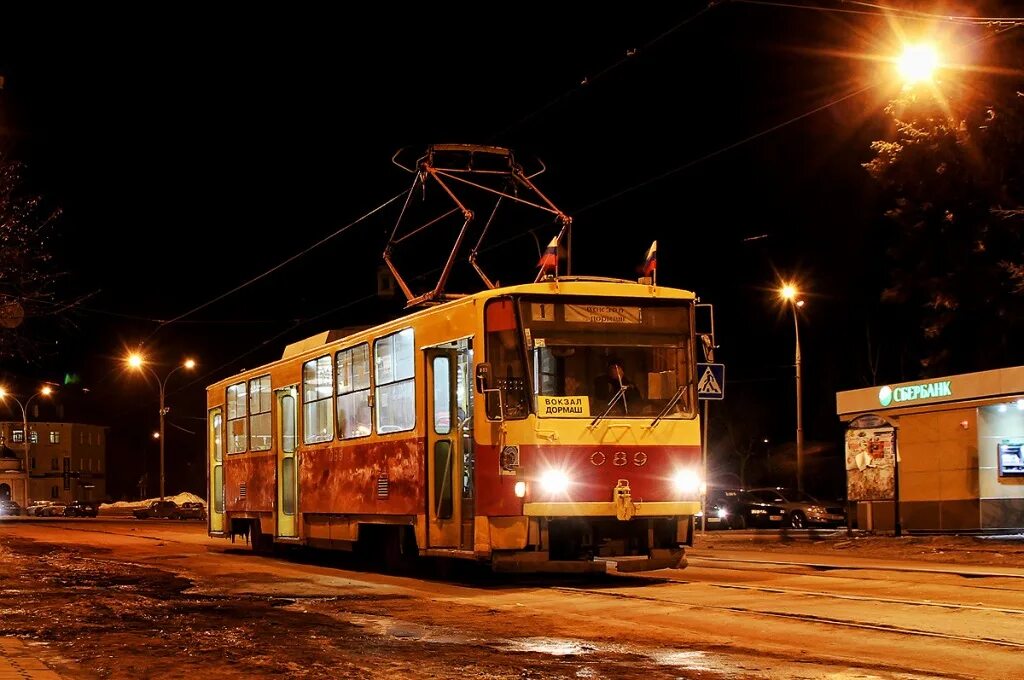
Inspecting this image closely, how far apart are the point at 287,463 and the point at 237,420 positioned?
3335 millimetres

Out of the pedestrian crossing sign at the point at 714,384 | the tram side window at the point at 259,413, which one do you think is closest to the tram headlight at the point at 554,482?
the pedestrian crossing sign at the point at 714,384

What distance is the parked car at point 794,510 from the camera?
38594 mm

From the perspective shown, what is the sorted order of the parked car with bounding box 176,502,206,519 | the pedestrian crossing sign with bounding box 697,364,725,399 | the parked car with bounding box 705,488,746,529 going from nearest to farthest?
the pedestrian crossing sign with bounding box 697,364,725,399 → the parked car with bounding box 705,488,746,529 → the parked car with bounding box 176,502,206,519

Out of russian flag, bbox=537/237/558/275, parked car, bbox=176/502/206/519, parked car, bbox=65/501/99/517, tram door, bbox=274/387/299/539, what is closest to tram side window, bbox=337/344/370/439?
tram door, bbox=274/387/299/539

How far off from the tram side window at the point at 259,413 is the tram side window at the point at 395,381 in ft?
17.9

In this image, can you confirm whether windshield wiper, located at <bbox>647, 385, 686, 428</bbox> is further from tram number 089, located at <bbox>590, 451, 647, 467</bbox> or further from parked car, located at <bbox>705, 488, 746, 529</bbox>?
parked car, located at <bbox>705, 488, 746, 529</bbox>

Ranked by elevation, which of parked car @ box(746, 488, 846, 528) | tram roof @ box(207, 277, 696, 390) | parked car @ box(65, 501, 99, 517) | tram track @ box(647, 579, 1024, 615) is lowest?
parked car @ box(65, 501, 99, 517)

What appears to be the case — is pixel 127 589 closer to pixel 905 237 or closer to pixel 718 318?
pixel 905 237

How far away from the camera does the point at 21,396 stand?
126 metres

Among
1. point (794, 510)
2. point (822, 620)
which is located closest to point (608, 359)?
point (822, 620)

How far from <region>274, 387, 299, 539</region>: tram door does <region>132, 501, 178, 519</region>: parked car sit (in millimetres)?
46951

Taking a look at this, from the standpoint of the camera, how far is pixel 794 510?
3900 centimetres

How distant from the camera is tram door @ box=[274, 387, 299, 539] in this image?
21875mm

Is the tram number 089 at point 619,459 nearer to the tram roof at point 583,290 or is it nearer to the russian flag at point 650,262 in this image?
the tram roof at point 583,290
